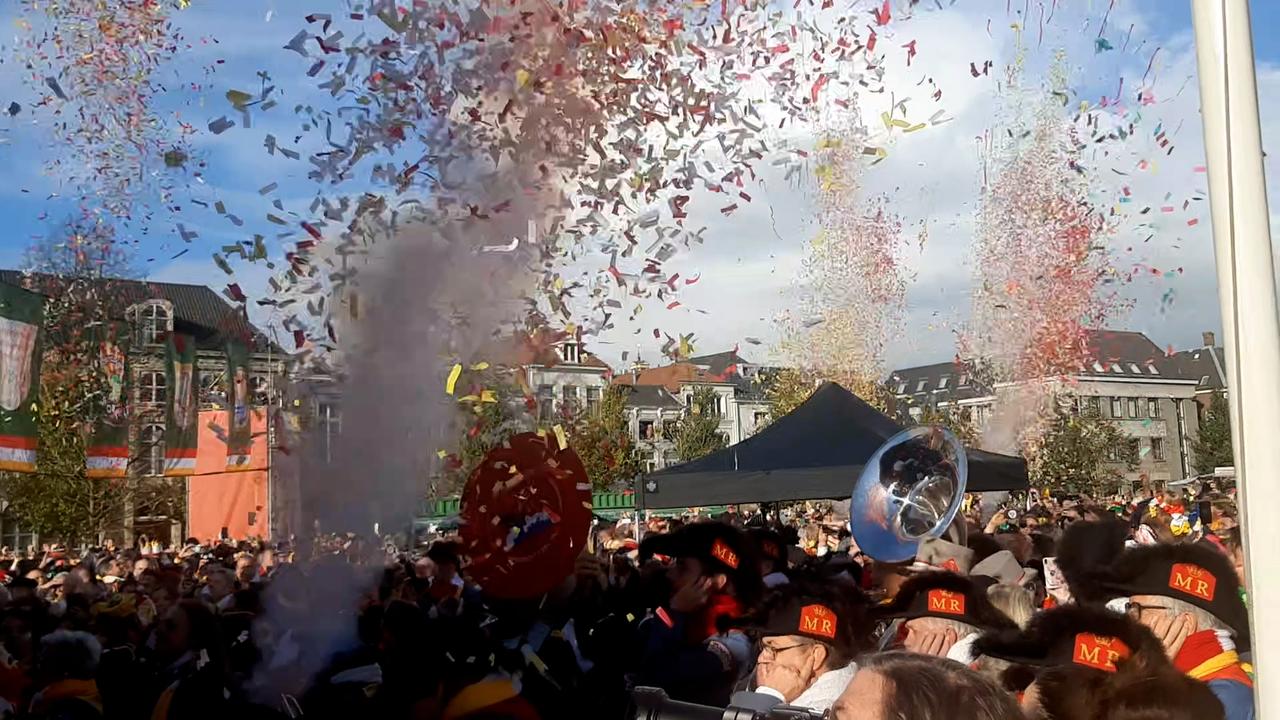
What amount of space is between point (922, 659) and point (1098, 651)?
4.24 ft

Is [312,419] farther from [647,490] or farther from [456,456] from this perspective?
[647,490]

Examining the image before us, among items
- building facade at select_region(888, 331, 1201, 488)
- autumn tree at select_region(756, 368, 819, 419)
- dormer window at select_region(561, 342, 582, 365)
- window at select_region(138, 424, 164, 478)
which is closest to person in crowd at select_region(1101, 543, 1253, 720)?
dormer window at select_region(561, 342, 582, 365)

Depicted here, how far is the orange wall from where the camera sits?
5.88 meters

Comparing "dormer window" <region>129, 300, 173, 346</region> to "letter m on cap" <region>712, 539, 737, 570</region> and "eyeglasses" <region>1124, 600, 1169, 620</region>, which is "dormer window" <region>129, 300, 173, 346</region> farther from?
"eyeglasses" <region>1124, 600, 1169, 620</region>

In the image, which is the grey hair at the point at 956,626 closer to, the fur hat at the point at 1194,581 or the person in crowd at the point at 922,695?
the fur hat at the point at 1194,581

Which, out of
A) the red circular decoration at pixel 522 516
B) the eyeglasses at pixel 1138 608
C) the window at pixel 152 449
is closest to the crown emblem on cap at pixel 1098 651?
the eyeglasses at pixel 1138 608

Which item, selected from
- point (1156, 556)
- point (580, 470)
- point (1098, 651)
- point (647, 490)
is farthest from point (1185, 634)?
point (647, 490)

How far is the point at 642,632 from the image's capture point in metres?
5.98

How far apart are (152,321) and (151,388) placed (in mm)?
587

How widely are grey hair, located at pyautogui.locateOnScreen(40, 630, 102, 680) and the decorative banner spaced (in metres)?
1.11

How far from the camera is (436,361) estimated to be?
5.34 m

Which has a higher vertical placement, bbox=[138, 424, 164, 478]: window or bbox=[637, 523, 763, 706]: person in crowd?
A: bbox=[138, 424, 164, 478]: window

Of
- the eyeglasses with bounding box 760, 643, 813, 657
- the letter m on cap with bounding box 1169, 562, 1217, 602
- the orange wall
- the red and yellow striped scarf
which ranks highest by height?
the orange wall

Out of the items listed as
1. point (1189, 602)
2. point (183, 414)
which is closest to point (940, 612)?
point (1189, 602)
